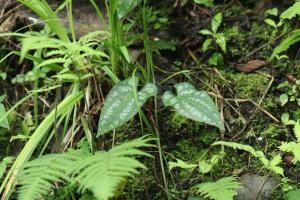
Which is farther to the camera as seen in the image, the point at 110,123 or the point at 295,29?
the point at 295,29

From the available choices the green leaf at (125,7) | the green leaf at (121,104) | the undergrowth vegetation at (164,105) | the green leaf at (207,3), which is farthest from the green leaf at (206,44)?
the green leaf at (121,104)

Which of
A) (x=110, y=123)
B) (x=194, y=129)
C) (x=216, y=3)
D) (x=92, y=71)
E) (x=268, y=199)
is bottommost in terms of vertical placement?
(x=268, y=199)

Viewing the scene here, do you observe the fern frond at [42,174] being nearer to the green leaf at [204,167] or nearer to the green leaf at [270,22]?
the green leaf at [204,167]

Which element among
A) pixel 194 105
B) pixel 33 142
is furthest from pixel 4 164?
pixel 194 105

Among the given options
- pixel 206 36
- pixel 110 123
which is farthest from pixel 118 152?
pixel 206 36

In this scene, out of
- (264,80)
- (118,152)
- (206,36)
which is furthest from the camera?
(206,36)

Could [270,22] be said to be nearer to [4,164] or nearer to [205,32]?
[205,32]

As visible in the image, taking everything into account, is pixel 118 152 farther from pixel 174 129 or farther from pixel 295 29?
pixel 295 29
